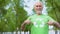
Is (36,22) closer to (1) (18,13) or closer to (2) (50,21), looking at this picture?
(2) (50,21)

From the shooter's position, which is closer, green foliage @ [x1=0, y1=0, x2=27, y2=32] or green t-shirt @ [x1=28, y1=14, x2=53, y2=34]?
green t-shirt @ [x1=28, y1=14, x2=53, y2=34]

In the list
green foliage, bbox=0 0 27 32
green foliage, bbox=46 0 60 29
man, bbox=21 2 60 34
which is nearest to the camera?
man, bbox=21 2 60 34

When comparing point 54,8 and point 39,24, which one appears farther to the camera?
point 54,8

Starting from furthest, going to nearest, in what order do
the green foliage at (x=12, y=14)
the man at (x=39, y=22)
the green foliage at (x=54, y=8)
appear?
the green foliage at (x=12, y=14) → the green foliage at (x=54, y=8) → the man at (x=39, y=22)

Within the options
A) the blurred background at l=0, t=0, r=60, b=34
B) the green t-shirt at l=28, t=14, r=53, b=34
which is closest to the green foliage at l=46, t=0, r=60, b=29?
the blurred background at l=0, t=0, r=60, b=34

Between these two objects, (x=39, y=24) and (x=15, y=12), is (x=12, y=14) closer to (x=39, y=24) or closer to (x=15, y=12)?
(x=15, y=12)

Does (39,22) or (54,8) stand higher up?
(54,8)

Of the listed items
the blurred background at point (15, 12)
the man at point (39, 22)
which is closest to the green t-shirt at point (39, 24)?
the man at point (39, 22)

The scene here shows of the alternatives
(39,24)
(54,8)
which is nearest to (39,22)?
(39,24)

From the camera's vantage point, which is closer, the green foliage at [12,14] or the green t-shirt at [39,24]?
the green t-shirt at [39,24]

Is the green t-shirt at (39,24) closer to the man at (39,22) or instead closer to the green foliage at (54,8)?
the man at (39,22)

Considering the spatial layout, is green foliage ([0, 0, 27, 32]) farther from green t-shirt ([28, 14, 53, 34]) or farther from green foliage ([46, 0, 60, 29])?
green t-shirt ([28, 14, 53, 34])

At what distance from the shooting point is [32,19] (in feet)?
6.07

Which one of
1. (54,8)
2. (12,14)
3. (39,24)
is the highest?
(54,8)
